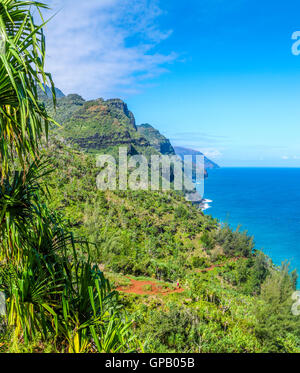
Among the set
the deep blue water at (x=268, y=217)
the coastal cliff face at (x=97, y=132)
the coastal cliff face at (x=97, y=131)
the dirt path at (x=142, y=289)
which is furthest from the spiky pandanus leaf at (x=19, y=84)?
the coastal cliff face at (x=97, y=131)

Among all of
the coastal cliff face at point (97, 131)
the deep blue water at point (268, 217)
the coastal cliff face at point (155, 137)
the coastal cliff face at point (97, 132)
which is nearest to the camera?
the deep blue water at point (268, 217)

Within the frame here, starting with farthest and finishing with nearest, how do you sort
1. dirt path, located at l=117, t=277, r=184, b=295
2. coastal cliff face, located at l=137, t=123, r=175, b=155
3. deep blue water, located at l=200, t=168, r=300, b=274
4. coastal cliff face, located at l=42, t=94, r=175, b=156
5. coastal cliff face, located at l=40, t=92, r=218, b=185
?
coastal cliff face, located at l=137, t=123, r=175, b=155 < coastal cliff face, located at l=42, t=94, r=175, b=156 < coastal cliff face, located at l=40, t=92, r=218, b=185 < deep blue water, located at l=200, t=168, r=300, b=274 < dirt path, located at l=117, t=277, r=184, b=295

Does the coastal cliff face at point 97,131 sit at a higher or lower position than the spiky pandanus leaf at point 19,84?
higher

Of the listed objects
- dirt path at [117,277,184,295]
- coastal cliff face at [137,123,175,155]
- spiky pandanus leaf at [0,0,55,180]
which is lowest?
dirt path at [117,277,184,295]

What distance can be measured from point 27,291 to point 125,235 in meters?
24.8

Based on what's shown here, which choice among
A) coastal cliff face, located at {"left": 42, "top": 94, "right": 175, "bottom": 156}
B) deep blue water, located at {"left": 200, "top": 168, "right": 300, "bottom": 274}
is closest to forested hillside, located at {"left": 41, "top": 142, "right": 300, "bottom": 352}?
deep blue water, located at {"left": 200, "top": 168, "right": 300, "bottom": 274}

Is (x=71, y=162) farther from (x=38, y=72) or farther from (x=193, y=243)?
(x=38, y=72)

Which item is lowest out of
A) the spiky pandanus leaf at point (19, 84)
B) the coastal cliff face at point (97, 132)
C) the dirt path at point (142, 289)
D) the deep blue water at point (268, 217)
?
the deep blue water at point (268, 217)

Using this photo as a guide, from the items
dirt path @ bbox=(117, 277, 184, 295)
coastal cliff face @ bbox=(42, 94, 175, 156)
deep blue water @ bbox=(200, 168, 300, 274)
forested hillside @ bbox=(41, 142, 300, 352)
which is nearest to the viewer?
forested hillside @ bbox=(41, 142, 300, 352)

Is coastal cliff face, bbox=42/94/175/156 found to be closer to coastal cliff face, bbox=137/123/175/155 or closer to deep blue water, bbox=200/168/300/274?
deep blue water, bbox=200/168/300/274

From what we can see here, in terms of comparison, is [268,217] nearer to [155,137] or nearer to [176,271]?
[176,271]

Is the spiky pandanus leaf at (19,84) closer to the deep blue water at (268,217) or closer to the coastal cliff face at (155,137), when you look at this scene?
the deep blue water at (268,217)

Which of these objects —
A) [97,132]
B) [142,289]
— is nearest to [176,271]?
[142,289]

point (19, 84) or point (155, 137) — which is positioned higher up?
point (155, 137)
